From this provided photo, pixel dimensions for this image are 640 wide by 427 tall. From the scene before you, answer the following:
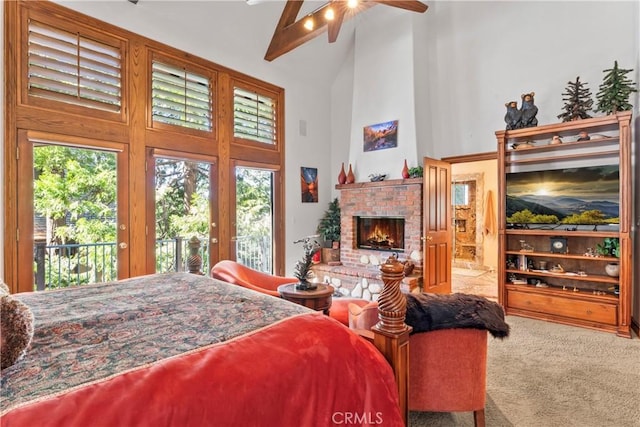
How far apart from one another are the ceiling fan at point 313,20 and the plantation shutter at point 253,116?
2.16ft

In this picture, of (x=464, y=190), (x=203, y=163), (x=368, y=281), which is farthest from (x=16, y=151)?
(x=464, y=190)

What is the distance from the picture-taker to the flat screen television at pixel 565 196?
357cm

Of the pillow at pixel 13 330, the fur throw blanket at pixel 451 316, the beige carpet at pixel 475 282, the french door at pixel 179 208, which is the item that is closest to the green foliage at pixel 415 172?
the beige carpet at pixel 475 282

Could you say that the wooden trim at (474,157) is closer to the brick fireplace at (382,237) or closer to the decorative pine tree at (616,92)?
the brick fireplace at (382,237)

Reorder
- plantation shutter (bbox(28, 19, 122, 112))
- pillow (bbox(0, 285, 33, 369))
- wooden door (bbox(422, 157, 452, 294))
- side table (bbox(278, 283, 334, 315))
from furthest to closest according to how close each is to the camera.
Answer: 1. wooden door (bbox(422, 157, 452, 294))
2. plantation shutter (bbox(28, 19, 122, 112))
3. side table (bbox(278, 283, 334, 315))
4. pillow (bbox(0, 285, 33, 369))

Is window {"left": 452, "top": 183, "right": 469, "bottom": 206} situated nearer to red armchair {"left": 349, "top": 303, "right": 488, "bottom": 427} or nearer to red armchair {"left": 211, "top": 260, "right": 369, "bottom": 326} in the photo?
red armchair {"left": 211, "top": 260, "right": 369, "bottom": 326}

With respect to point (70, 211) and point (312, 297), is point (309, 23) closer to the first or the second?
point (312, 297)

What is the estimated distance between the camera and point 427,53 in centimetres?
515

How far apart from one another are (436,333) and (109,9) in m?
4.38

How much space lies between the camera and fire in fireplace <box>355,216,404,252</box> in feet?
16.6

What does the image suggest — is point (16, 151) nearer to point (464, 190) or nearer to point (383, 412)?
point (383, 412)

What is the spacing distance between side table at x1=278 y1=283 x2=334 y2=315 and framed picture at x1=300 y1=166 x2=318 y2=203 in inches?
125

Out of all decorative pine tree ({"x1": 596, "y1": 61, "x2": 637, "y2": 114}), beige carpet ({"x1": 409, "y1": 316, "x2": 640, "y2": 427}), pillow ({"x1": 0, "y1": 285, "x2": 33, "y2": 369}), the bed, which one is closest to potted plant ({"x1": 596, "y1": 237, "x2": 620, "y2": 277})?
beige carpet ({"x1": 409, "y1": 316, "x2": 640, "y2": 427})

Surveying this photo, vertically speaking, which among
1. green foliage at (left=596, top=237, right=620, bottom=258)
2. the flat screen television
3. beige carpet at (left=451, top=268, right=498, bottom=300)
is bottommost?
beige carpet at (left=451, top=268, right=498, bottom=300)
